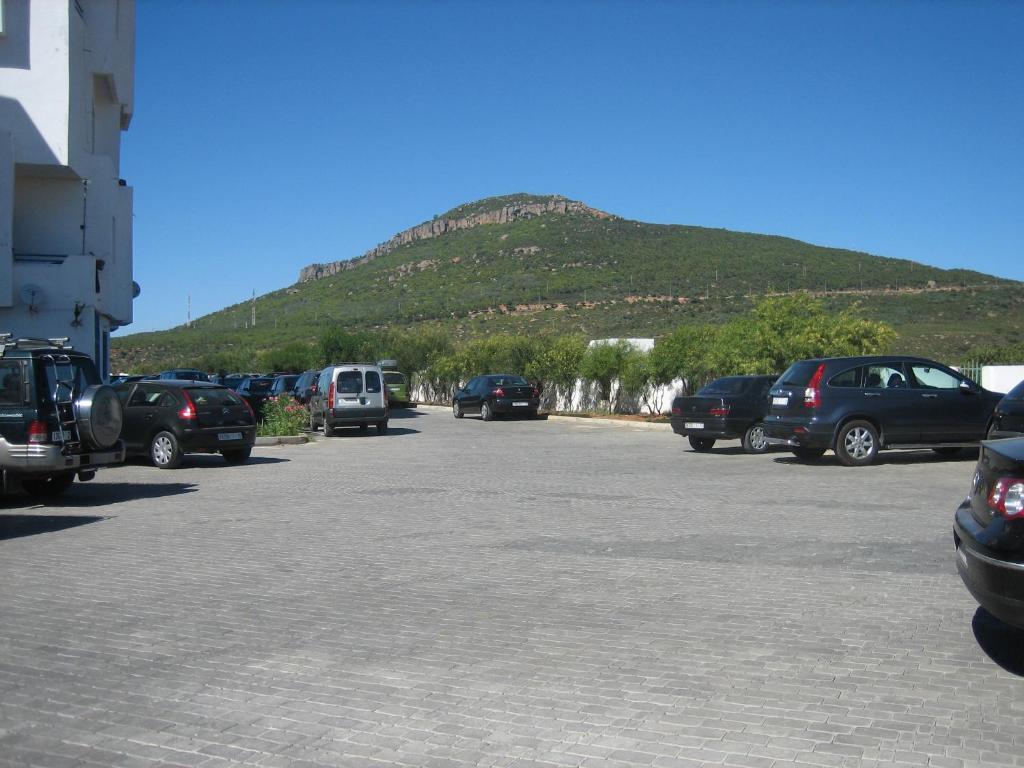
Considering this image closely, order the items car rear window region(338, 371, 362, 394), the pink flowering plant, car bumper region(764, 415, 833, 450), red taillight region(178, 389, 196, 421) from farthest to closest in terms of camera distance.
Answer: car rear window region(338, 371, 362, 394)
the pink flowering plant
red taillight region(178, 389, 196, 421)
car bumper region(764, 415, 833, 450)

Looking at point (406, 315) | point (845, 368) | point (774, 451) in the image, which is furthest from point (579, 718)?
point (406, 315)

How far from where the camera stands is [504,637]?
617 centimetres

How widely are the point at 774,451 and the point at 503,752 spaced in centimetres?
1655

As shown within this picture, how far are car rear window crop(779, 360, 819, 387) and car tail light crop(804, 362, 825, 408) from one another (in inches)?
3.4

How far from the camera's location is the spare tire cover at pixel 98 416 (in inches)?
504

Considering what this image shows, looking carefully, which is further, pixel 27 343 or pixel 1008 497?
pixel 27 343

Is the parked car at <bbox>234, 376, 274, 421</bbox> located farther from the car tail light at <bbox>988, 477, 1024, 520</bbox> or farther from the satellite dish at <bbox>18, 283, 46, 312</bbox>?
the car tail light at <bbox>988, 477, 1024, 520</bbox>

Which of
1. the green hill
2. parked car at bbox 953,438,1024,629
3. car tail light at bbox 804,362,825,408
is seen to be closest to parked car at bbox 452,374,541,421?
car tail light at bbox 804,362,825,408

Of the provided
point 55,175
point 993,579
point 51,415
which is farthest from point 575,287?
point 993,579

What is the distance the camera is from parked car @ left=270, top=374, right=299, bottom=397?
32203mm

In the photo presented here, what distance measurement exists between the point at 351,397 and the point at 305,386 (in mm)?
4355

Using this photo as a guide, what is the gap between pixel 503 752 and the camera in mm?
4367

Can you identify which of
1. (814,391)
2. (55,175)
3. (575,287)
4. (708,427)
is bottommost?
(708,427)

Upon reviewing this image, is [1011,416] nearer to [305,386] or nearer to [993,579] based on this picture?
[993,579]
